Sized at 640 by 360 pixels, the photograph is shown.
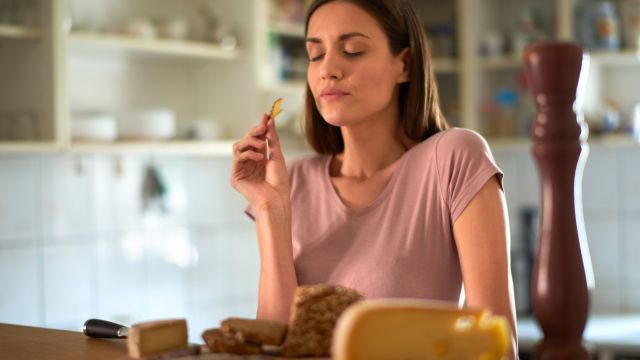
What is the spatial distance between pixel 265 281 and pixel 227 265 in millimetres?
1736

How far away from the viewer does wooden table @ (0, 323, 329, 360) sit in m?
1.16

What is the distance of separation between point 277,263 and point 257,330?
564 mm

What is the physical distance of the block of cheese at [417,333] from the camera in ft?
2.35

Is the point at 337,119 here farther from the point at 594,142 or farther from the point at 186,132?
the point at 594,142

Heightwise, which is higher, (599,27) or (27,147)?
(599,27)

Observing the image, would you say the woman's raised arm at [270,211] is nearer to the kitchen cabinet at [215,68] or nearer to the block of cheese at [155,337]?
the block of cheese at [155,337]

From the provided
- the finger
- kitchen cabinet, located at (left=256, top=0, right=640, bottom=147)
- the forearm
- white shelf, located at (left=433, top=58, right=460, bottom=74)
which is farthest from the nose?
white shelf, located at (left=433, top=58, right=460, bottom=74)

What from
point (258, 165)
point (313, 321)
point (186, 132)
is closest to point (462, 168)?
point (258, 165)

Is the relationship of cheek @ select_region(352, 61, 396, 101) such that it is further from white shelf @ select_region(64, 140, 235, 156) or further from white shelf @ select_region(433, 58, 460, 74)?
white shelf @ select_region(433, 58, 460, 74)

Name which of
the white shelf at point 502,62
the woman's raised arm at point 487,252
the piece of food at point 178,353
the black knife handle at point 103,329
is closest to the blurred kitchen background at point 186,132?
the white shelf at point 502,62

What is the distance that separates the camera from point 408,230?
1521mm

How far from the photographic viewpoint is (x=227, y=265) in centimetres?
328

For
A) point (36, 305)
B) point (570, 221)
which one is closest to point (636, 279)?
point (36, 305)

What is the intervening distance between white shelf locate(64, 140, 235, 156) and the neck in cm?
103
